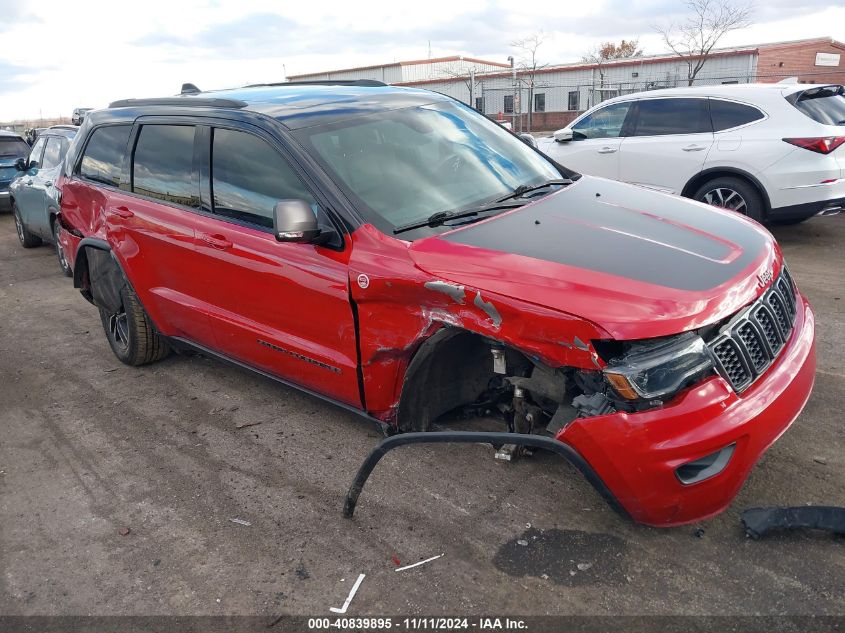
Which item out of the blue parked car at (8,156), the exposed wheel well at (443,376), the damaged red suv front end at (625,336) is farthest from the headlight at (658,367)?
the blue parked car at (8,156)

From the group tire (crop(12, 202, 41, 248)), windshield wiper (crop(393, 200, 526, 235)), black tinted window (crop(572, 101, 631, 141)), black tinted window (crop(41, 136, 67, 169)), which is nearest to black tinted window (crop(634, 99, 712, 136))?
black tinted window (crop(572, 101, 631, 141))

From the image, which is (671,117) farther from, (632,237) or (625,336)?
(625,336)

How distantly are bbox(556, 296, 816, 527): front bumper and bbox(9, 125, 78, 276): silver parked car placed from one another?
761 cm

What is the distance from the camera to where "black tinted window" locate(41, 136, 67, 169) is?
8.76m

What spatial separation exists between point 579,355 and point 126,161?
134 inches

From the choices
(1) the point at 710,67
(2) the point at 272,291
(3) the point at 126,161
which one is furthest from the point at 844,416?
(1) the point at 710,67

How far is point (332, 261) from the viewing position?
3.13 metres

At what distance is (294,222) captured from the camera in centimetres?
297

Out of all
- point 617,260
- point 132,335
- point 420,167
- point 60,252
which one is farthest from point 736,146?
point 60,252

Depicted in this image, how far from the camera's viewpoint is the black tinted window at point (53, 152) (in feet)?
28.7

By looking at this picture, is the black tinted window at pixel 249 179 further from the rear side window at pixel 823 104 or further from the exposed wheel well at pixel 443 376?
the rear side window at pixel 823 104

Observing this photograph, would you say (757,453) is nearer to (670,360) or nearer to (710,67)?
(670,360)

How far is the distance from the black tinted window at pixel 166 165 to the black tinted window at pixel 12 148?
10306 mm

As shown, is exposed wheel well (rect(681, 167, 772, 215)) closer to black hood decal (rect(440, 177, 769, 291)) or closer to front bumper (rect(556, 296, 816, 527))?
black hood decal (rect(440, 177, 769, 291))
